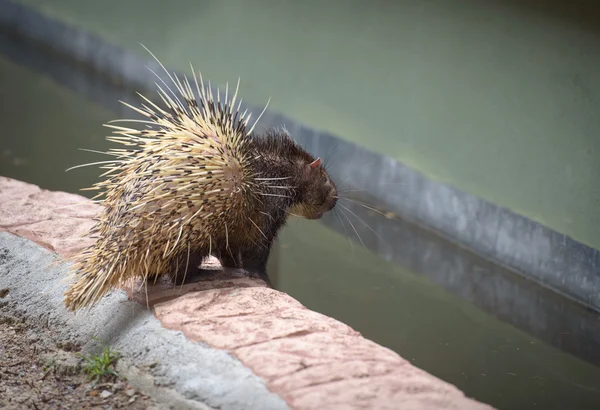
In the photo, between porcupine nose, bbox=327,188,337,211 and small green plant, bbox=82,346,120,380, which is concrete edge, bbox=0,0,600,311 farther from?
small green plant, bbox=82,346,120,380

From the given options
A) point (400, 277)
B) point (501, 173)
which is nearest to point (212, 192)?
point (400, 277)

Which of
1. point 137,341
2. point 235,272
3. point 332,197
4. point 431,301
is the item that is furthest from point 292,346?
point 431,301

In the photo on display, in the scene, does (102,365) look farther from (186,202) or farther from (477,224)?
(477,224)

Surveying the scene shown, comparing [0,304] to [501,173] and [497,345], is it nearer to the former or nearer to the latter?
[497,345]

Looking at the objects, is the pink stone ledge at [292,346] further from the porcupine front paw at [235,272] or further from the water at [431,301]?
the water at [431,301]

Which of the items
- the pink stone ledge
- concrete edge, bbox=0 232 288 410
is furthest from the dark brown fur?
concrete edge, bbox=0 232 288 410

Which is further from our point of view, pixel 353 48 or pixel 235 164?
pixel 353 48
